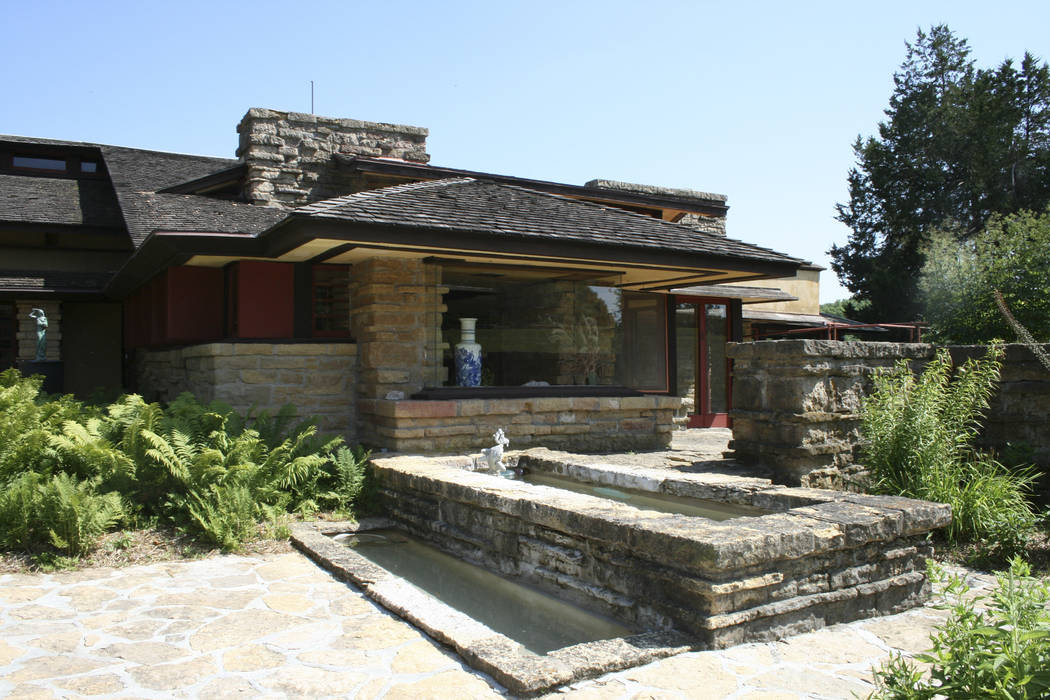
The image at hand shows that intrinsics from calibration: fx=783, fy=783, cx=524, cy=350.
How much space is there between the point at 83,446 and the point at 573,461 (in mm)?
4207

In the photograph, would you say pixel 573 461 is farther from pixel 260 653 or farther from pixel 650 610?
pixel 260 653

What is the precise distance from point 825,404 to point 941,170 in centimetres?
2843

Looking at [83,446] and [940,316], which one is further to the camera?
[940,316]

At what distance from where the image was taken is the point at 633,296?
1083 cm

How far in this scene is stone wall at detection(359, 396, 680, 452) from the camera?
8070 mm

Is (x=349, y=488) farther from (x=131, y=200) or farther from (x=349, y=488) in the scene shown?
(x=131, y=200)

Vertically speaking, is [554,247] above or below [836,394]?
above

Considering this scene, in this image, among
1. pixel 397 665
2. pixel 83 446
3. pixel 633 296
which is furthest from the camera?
pixel 633 296

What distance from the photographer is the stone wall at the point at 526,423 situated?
807 cm

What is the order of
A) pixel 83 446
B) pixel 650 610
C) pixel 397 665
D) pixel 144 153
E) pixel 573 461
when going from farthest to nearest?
pixel 144 153 → pixel 573 461 → pixel 83 446 → pixel 650 610 → pixel 397 665


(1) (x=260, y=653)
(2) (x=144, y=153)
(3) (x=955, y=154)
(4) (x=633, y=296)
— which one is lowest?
(1) (x=260, y=653)

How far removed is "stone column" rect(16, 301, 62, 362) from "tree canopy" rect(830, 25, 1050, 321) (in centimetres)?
2689

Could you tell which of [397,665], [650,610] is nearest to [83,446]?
→ [397,665]

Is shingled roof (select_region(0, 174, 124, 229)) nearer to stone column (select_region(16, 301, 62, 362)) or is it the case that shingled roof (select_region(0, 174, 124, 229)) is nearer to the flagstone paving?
stone column (select_region(16, 301, 62, 362))
